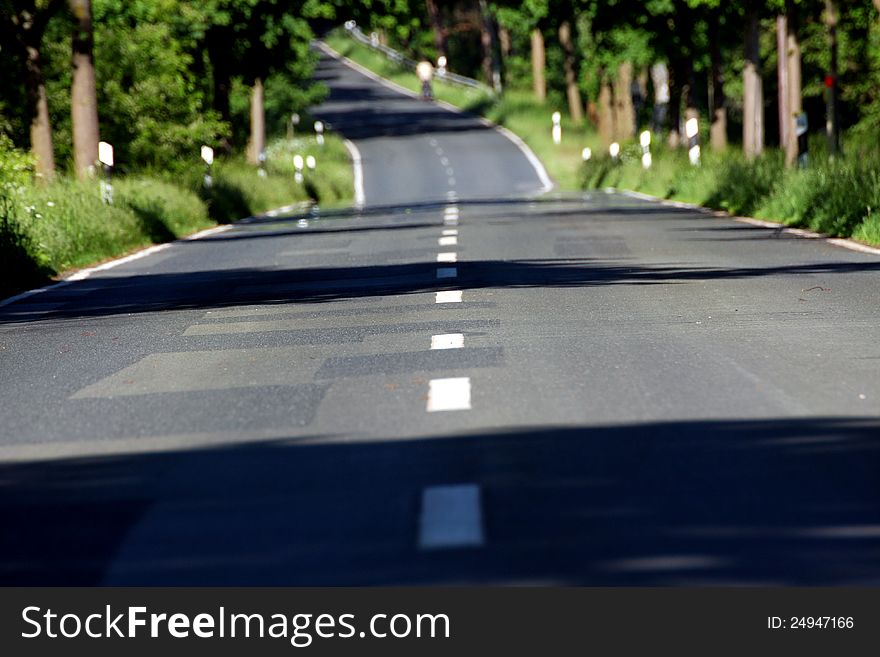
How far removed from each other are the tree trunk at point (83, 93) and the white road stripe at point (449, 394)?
1063 inches

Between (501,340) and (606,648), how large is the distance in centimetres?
731

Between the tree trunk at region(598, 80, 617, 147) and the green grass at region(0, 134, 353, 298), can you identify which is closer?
the green grass at region(0, 134, 353, 298)

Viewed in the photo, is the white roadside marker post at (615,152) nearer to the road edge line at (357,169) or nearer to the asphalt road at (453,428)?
the road edge line at (357,169)

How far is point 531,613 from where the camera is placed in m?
5.61

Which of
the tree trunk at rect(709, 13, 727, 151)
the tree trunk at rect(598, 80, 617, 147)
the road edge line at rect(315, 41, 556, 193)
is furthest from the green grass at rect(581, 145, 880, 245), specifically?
the tree trunk at rect(598, 80, 617, 147)

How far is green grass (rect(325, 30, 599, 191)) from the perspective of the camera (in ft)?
249

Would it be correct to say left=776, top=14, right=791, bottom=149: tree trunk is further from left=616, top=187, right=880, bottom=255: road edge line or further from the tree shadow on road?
the tree shadow on road

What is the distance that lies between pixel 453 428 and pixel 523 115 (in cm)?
8931

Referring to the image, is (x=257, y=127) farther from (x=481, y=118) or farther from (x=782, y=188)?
(x=481, y=118)

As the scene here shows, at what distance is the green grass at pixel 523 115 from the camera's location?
A: 76.0 meters

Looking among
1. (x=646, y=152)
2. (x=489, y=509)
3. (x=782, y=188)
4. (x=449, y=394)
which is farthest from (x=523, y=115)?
(x=489, y=509)

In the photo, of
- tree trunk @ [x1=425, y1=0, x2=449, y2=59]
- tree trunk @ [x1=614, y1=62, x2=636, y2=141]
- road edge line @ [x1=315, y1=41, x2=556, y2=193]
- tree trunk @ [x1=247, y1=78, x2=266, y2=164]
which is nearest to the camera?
tree trunk @ [x1=247, y1=78, x2=266, y2=164]

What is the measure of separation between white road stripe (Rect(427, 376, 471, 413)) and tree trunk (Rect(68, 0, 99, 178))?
27010 mm

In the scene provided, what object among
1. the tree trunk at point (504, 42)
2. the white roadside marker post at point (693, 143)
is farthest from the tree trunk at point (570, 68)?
the white roadside marker post at point (693, 143)
